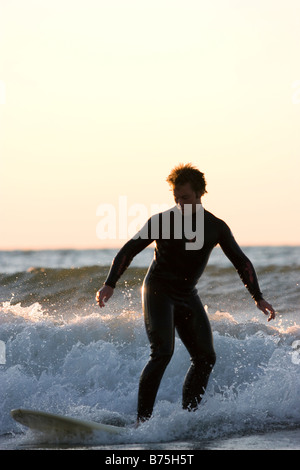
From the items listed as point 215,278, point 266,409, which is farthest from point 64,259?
point 266,409

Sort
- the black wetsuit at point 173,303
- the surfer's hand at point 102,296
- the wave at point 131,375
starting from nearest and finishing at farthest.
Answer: the surfer's hand at point 102,296 → the black wetsuit at point 173,303 → the wave at point 131,375

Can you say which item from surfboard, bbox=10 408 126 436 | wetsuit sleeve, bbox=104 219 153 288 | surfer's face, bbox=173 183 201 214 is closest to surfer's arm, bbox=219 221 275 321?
surfer's face, bbox=173 183 201 214

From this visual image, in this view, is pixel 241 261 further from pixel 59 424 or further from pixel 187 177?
pixel 59 424

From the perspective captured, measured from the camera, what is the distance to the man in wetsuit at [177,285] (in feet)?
20.2

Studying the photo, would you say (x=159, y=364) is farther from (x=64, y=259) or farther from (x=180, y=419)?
(x=64, y=259)

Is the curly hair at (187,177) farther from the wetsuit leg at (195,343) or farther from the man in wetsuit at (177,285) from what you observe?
the wetsuit leg at (195,343)

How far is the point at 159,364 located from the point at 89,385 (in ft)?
8.29

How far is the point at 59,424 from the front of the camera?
6.07 metres

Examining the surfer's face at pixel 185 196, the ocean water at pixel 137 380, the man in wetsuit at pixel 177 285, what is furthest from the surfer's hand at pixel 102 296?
the ocean water at pixel 137 380

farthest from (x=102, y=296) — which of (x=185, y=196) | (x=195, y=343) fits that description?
(x=185, y=196)

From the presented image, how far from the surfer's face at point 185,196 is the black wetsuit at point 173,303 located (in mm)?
181

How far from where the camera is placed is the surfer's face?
6172 mm

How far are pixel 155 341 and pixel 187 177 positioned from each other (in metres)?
1.27
